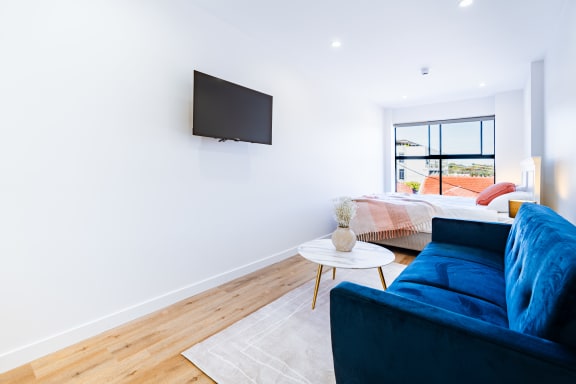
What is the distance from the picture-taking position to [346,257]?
216 centimetres

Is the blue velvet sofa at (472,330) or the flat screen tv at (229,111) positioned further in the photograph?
the flat screen tv at (229,111)

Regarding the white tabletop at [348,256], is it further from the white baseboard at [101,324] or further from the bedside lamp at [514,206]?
Result: the bedside lamp at [514,206]

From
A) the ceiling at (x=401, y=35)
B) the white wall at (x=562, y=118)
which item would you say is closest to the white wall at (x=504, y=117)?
the ceiling at (x=401, y=35)

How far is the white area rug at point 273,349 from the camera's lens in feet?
Answer: 4.85

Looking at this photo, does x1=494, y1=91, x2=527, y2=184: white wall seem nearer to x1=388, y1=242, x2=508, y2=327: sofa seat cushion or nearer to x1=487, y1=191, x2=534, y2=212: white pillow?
x1=487, y1=191, x2=534, y2=212: white pillow

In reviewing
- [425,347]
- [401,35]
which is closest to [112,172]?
[425,347]

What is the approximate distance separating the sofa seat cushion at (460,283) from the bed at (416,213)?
141 cm

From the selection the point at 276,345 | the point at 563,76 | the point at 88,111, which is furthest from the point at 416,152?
the point at 88,111

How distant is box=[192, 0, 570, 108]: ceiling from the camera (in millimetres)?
2412

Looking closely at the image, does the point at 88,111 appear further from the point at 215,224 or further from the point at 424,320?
the point at 424,320

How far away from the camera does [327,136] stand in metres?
4.24

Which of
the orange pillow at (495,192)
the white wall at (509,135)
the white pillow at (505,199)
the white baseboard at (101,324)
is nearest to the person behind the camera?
the white baseboard at (101,324)

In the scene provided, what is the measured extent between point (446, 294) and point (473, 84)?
4341 millimetres

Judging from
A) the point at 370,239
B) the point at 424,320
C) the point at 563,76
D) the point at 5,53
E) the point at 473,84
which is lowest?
the point at 370,239
